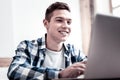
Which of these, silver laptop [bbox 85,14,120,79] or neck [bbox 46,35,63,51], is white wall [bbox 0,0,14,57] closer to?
neck [bbox 46,35,63,51]

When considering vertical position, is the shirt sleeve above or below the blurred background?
below

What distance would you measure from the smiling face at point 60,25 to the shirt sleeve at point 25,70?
22 centimetres

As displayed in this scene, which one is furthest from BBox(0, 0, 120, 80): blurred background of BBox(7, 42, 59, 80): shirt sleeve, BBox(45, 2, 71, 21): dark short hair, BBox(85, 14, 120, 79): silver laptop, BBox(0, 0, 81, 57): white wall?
BBox(85, 14, 120, 79): silver laptop

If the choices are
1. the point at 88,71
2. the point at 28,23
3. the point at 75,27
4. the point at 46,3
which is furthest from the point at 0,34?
the point at 88,71

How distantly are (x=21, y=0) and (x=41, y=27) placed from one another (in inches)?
15.2

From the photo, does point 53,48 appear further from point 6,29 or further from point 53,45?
point 6,29

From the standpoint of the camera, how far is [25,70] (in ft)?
3.17

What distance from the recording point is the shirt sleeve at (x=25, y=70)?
0.86 meters

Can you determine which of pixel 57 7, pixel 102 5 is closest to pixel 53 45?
pixel 57 7

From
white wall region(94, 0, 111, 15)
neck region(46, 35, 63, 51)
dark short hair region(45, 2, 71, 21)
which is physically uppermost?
white wall region(94, 0, 111, 15)

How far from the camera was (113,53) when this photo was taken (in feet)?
1.97

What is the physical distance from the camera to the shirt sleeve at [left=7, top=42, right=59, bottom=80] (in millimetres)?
863

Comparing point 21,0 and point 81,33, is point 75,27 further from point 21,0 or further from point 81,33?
point 21,0

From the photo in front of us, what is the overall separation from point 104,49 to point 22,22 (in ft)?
6.34
